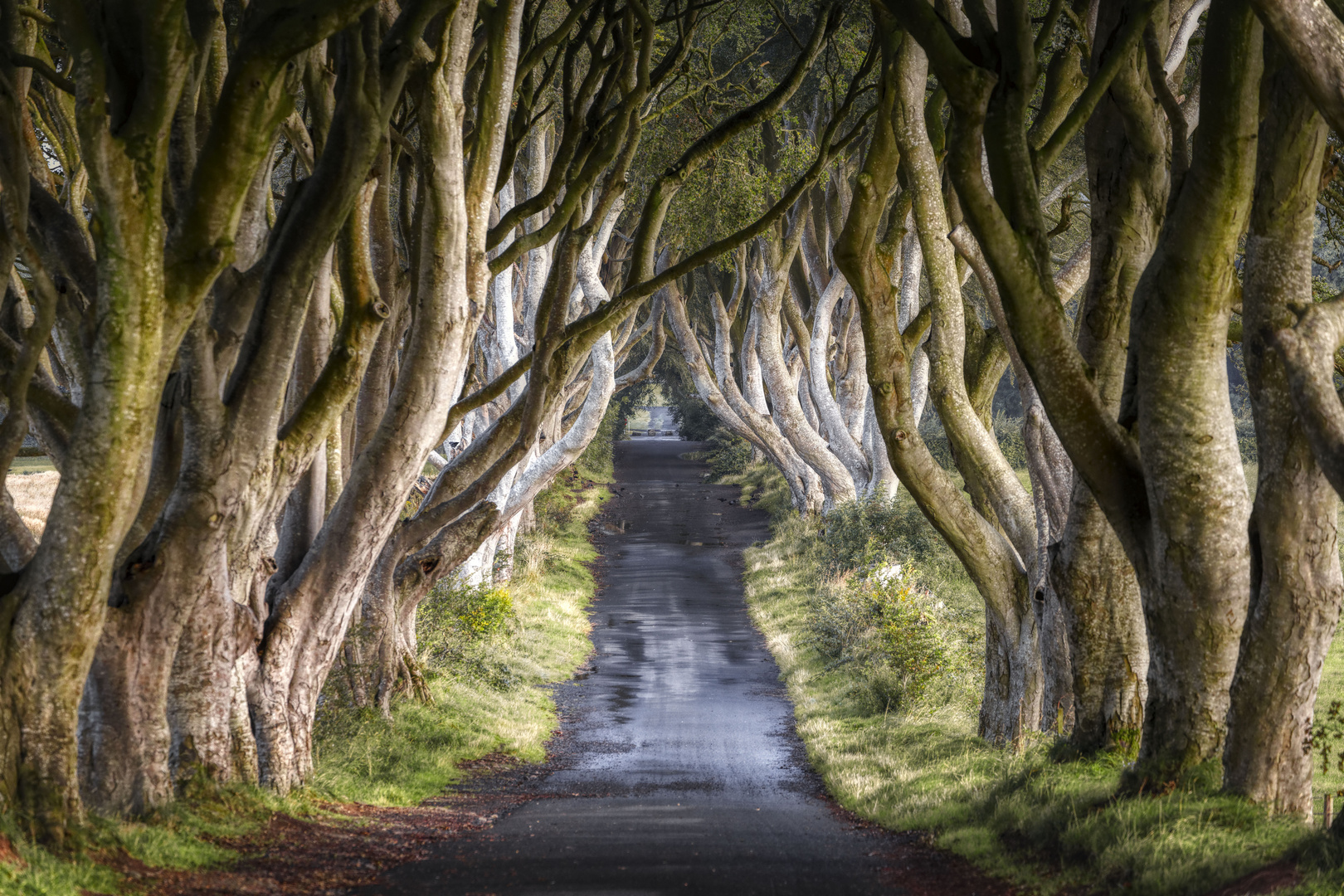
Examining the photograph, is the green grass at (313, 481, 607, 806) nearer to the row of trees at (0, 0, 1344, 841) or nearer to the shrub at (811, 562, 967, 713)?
the row of trees at (0, 0, 1344, 841)

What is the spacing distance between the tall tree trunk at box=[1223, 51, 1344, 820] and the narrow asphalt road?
1.93m

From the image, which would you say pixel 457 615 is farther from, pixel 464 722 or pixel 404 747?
pixel 404 747

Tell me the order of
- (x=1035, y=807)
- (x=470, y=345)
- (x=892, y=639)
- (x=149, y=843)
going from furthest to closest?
(x=892, y=639), (x=470, y=345), (x=1035, y=807), (x=149, y=843)

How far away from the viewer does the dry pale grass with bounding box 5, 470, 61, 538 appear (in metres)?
19.5

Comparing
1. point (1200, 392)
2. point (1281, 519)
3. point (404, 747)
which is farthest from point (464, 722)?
point (1281, 519)

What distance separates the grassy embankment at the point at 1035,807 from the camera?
205 inches

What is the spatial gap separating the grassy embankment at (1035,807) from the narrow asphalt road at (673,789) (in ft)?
1.45

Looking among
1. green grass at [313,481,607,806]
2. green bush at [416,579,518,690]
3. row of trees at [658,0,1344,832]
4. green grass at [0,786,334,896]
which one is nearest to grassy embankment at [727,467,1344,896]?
row of trees at [658,0,1344,832]

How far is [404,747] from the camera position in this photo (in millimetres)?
10914

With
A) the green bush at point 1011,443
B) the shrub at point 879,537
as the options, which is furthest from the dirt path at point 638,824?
the green bush at point 1011,443

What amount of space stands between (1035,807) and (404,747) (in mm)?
6052

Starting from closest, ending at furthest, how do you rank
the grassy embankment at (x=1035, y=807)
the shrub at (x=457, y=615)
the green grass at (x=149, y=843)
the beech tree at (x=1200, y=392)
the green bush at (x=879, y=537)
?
the green grass at (x=149, y=843), the grassy embankment at (x=1035, y=807), the beech tree at (x=1200, y=392), the shrub at (x=457, y=615), the green bush at (x=879, y=537)

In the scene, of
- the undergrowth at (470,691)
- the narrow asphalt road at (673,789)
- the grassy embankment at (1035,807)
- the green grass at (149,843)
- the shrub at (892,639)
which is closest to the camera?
the green grass at (149,843)

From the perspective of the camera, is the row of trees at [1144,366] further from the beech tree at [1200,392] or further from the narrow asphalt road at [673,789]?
the narrow asphalt road at [673,789]
